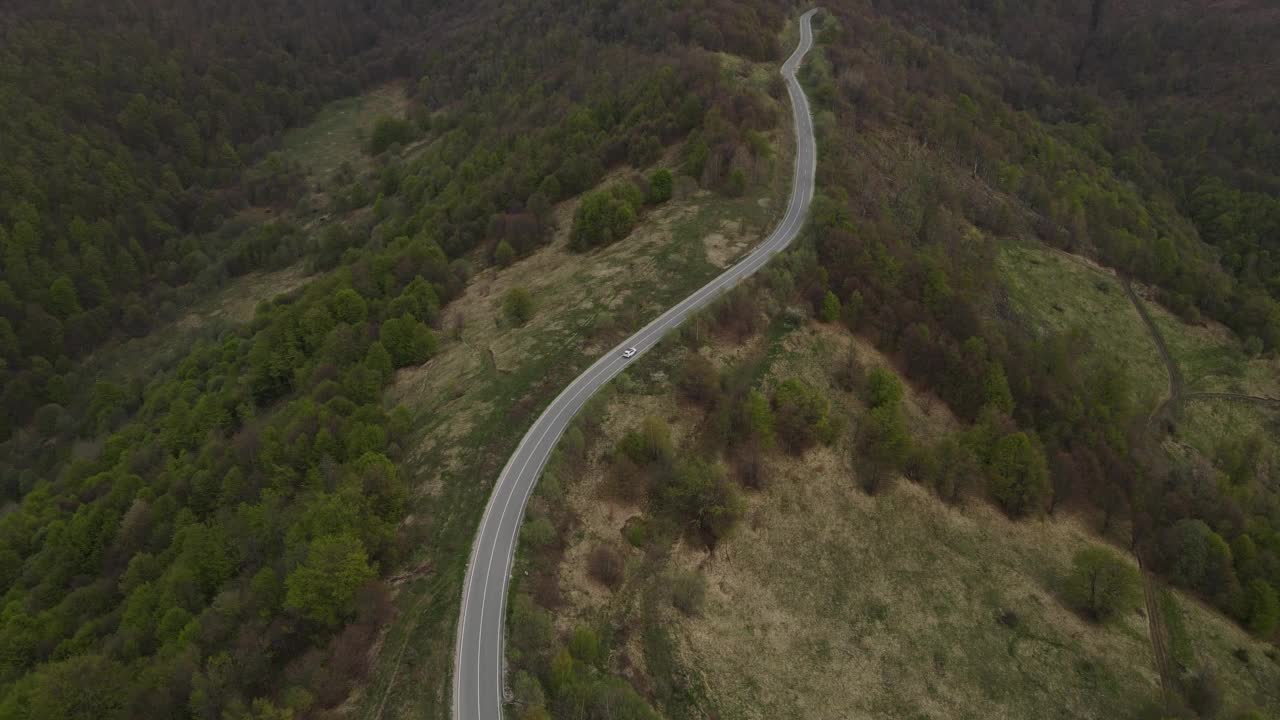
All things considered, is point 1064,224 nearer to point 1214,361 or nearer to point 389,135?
point 1214,361

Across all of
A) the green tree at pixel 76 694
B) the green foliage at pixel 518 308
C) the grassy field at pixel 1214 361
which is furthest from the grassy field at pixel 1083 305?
the green tree at pixel 76 694

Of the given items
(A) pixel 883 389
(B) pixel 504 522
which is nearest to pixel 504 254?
(B) pixel 504 522

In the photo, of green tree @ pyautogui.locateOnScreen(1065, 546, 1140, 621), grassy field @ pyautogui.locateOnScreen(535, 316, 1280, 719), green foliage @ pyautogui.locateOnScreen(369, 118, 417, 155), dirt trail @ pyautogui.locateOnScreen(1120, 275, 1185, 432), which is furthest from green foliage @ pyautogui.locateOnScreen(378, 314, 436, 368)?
green foliage @ pyautogui.locateOnScreen(369, 118, 417, 155)

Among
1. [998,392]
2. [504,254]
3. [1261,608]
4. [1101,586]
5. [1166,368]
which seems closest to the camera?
[1101,586]

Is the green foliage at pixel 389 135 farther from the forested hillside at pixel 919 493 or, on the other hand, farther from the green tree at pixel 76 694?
the green tree at pixel 76 694

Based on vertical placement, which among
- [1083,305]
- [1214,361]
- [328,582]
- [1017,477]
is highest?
[328,582]

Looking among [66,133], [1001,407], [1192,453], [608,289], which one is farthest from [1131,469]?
[66,133]
